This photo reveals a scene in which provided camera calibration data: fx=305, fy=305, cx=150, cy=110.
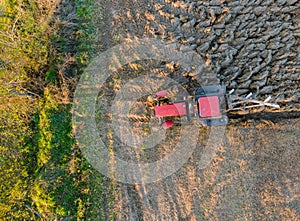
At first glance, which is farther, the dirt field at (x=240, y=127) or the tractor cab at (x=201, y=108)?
the dirt field at (x=240, y=127)

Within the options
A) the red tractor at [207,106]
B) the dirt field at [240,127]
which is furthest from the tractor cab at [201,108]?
the dirt field at [240,127]

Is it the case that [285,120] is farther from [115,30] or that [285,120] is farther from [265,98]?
[115,30]

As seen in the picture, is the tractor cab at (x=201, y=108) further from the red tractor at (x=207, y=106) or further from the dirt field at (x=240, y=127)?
the dirt field at (x=240, y=127)

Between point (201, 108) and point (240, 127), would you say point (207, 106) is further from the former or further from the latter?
point (240, 127)

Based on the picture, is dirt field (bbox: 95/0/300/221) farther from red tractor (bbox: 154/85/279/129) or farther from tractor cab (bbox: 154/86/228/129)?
tractor cab (bbox: 154/86/228/129)

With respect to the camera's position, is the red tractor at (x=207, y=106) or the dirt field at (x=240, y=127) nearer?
the red tractor at (x=207, y=106)

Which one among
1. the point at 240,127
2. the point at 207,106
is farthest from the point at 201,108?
the point at 240,127

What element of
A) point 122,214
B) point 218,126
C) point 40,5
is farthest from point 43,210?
point 40,5
